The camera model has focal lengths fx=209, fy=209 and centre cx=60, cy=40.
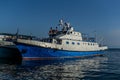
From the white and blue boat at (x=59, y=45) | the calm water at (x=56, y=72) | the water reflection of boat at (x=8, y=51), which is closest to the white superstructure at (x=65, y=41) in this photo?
the white and blue boat at (x=59, y=45)

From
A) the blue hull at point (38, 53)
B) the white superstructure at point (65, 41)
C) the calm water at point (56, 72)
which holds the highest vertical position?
the white superstructure at point (65, 41)

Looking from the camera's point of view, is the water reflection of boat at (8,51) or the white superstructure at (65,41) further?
the water reflection of boat at (8,51)

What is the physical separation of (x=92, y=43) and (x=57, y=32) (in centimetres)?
1418

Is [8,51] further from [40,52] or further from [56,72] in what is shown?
[56,72]

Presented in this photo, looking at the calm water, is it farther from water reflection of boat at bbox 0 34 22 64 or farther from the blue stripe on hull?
water reflection of boat at bbox 0 34 22 64

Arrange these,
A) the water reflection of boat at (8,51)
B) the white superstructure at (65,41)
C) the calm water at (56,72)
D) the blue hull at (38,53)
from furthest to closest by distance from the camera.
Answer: the water reflection of boat at (8,51) < the white superstructure at (65,41) < the blue hull at (38,53) < the calm water at (56,72)

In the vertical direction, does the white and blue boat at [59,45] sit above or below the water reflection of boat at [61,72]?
above

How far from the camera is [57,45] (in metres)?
48.8

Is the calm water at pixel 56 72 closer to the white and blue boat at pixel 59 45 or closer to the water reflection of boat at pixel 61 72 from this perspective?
the water reflection of boat at pixel 61 72

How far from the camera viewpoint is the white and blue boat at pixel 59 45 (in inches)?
1726

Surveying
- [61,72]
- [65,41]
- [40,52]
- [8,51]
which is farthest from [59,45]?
[61,72]

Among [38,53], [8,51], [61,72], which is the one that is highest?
[8,51]

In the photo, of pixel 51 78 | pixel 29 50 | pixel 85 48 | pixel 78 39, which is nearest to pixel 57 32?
pixel 78 39

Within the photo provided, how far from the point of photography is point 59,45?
49.2m
